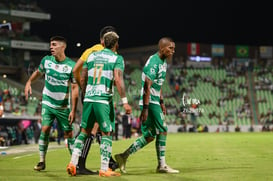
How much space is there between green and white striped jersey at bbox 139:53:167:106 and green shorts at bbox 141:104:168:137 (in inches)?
5.8

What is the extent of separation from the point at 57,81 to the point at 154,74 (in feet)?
6.08

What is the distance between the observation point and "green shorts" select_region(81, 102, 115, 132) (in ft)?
28.9

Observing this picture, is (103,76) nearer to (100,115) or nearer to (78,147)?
(100,115)

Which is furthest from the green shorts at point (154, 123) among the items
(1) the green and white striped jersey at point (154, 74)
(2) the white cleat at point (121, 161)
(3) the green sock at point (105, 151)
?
(3) the green sock at point (105, 151)

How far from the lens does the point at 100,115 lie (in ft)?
29.0

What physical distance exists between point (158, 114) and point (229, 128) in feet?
151

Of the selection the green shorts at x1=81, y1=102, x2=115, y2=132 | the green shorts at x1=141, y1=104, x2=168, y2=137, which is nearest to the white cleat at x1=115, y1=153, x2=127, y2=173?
the green shorts at x1=141, y1=104, x2=168, y2=137

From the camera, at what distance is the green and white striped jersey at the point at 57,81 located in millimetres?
10250

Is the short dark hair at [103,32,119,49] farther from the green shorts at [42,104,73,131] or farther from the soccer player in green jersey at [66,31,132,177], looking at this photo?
the green shorts at [42,104,73,131]

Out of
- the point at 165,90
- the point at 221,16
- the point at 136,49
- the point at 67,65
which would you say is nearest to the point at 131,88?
the point at 165,90

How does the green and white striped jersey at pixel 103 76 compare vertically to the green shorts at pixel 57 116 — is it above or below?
above

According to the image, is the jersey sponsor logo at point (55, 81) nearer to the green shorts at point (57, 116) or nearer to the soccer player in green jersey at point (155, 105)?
the green shorts at point (57, 116)

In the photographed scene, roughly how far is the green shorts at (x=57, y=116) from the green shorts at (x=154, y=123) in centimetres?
144

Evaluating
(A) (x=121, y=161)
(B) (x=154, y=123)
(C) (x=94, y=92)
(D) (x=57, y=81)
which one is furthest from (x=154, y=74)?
(D) (x=57, y=81)
